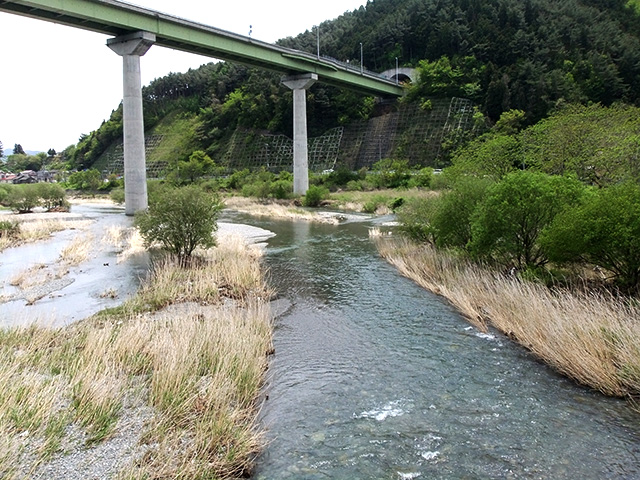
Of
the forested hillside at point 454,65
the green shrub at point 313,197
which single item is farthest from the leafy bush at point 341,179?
the forested hillside at point 454,65

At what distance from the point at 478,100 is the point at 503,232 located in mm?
74279

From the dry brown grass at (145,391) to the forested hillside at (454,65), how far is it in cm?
6571

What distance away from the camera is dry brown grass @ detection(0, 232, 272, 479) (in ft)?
20.3

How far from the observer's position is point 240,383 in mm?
8711

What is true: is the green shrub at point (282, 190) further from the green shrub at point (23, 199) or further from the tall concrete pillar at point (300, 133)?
the green shrub at point (23, 199)

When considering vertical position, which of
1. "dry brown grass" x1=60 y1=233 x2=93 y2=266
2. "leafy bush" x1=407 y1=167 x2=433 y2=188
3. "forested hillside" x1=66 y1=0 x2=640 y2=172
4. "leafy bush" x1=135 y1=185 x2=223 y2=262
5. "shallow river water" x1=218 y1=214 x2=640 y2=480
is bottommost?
"shallow river water" x1=218 y1=214 x2=640 y2=480

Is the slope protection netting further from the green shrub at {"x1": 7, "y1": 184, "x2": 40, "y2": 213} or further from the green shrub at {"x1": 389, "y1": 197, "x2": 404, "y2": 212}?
the green shrub at {"x1": 7, "y1": 184, "x2": 40, "y2": 213}

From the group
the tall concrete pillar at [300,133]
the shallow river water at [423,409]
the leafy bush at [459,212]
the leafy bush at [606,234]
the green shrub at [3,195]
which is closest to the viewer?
the shallow river water at [423,409]

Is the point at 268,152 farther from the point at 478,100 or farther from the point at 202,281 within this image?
the point at 202,281

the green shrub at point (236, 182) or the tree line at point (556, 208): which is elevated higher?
the green shrub at point (236, 182)

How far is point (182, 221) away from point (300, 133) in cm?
4774

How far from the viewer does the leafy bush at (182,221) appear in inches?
806

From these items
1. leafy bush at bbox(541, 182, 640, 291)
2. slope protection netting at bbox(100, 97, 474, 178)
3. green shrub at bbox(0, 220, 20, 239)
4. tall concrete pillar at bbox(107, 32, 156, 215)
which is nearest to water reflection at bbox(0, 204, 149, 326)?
green shrub at bbox(0, 220, 20, 239)

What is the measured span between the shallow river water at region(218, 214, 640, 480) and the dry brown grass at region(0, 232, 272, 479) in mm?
692
